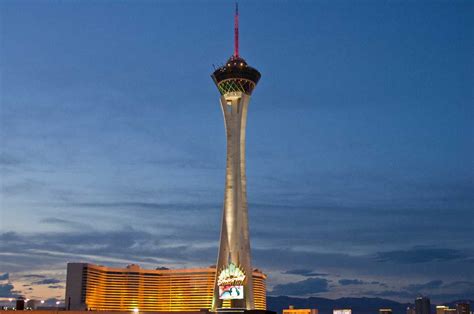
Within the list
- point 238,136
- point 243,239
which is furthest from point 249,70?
point 243,239

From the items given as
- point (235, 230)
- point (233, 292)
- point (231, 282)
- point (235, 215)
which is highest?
point (235, 215)

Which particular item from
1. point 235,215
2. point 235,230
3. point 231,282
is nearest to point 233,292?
point 231,282

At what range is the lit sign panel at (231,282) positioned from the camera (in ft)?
462

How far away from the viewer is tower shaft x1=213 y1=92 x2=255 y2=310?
144500mm

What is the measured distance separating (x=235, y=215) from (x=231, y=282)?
14988mm

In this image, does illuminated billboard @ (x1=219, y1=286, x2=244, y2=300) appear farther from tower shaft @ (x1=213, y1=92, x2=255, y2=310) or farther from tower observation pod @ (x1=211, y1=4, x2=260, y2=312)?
tower shaft @ (x1=213, y1=92, x2=255, y2=310)

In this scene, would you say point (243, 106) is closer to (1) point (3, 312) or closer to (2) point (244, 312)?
(2) point (244, 312)

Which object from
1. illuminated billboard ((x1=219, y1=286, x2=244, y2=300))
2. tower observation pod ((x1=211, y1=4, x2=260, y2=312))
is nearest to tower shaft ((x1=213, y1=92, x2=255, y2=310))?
tower observation pod ((x1=211, y1=4, x2=260, y2=312))

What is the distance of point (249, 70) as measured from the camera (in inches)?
6063

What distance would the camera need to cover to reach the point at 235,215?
145375mm

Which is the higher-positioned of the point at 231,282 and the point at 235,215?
the point at 235,215

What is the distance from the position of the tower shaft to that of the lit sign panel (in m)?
1.78

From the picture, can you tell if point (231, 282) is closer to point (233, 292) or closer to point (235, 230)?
point (233, 292)

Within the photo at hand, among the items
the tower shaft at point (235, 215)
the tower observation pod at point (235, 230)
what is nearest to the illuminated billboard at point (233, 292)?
the tower observation pod at point (235, 230)
